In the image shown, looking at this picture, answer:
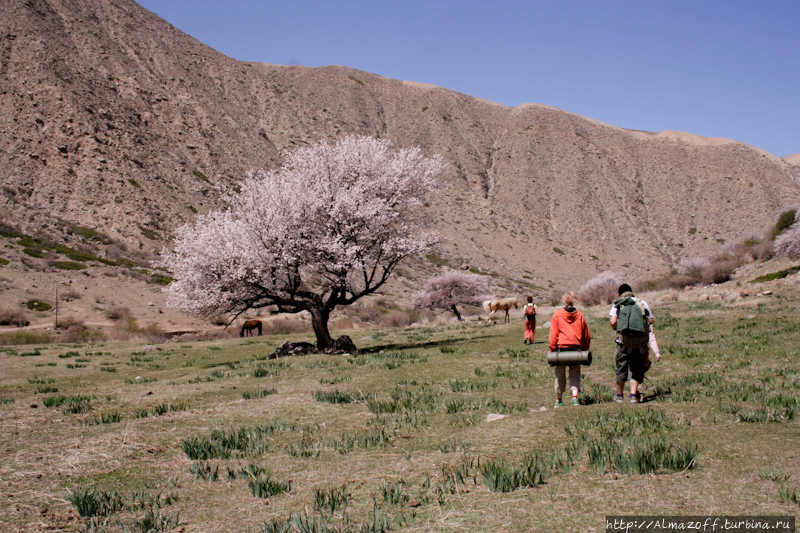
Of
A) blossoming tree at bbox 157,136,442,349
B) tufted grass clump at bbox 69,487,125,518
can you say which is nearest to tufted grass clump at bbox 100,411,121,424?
tufted grass clump at bbox 69,487,125,518

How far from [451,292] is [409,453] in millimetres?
40913

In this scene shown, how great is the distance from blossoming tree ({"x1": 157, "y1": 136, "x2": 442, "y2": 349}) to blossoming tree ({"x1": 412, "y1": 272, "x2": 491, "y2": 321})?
22958 mm

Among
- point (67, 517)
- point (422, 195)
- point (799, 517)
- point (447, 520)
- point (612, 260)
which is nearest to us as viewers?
point (799, 517)

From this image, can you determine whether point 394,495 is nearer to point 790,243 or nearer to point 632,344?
point 632,344

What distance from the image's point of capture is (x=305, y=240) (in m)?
22.1

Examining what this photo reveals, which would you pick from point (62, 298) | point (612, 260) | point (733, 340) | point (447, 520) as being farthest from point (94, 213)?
point (612, 260)

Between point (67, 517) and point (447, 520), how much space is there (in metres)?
3.38

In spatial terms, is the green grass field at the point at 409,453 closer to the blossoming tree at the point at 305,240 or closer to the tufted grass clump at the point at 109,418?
the tufted grass clump at the point at 109,418

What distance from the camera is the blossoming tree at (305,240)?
70.8ft

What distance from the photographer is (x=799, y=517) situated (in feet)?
12.4

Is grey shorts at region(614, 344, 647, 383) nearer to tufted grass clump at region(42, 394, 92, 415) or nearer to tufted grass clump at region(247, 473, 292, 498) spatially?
tufted grass clump at region(247, 473, 292, 498)

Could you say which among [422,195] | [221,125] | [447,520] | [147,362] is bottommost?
[147,362]

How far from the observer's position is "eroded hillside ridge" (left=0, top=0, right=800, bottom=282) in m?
56.6

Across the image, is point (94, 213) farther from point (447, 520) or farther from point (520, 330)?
point (447, 520)
